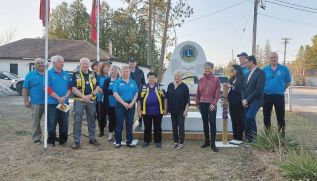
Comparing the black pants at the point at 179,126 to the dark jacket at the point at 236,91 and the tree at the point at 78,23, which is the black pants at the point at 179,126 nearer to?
the dark jacket at the point at 236,91

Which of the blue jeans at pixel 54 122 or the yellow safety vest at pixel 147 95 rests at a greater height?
the yellow safety vest at pixel 147 95

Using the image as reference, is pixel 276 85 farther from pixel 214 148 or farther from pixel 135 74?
pixel 135 74

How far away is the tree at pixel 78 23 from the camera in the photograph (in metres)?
55.5

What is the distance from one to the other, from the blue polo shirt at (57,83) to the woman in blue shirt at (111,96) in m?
0.98

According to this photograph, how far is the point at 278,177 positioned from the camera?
16.7 ft

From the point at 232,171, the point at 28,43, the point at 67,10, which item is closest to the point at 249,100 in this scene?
the point at 232,171

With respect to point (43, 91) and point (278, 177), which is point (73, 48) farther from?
point (278, 177)

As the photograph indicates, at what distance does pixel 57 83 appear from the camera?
7.59 meters

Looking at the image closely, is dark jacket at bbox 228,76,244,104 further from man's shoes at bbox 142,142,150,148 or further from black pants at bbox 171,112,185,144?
man's shoes at bbox 142,142,150,148

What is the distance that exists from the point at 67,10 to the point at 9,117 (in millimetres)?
47811

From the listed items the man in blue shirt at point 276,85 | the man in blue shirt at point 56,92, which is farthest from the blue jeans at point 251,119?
the man in blue shirt at point 56,92

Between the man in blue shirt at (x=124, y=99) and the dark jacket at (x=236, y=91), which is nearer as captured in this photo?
the man in blue shirt at (x=124, y=99)

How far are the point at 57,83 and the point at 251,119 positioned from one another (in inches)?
154

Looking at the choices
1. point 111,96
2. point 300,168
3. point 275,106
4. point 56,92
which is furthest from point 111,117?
point 300,168
